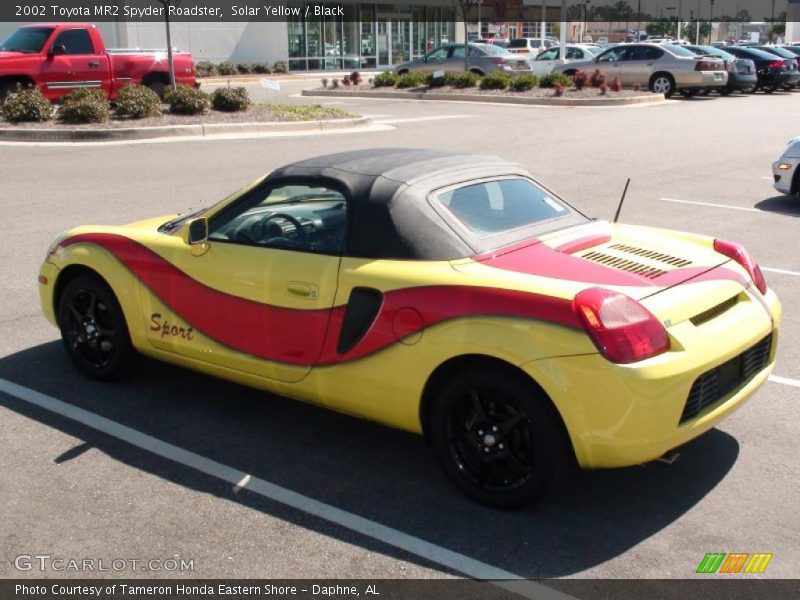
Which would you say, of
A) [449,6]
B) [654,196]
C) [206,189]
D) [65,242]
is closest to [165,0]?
[206,189]

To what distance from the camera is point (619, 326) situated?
13.1 feet

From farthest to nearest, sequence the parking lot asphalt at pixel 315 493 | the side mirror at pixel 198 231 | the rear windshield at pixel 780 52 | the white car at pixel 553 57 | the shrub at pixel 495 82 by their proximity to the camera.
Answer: the rear windshield at pixel 780 52 < the white car at pixel 553 57 < the shrub at pixel 495 82 < the side mirror at pixel 198 231 < the parking lot asphalt at pixel 315 493

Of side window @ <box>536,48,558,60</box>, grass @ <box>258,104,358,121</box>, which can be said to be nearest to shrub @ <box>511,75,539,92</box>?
side window @ <box>536,48,558,60</box>

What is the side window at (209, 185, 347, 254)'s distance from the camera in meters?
5.00

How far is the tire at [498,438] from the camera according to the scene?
13.6ft

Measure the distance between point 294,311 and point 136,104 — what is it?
15554 mm

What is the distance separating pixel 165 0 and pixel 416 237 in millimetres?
20142

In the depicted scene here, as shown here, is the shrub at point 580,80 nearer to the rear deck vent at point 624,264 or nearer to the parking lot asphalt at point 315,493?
the parking lot asphalt at point 315,493

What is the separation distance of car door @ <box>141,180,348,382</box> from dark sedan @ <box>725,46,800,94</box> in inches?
1296

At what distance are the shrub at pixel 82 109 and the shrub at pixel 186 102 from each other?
148 cm

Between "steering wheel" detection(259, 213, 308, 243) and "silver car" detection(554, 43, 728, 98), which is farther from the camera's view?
"silver car" detection(554, 43, 728, 98)

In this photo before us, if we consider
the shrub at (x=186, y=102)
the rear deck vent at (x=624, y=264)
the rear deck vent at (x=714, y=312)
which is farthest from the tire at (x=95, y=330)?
the shrub at (x=186, y=102)

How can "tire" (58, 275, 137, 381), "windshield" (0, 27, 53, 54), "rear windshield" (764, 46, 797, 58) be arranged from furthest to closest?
"rear windshield" (764, 46, 797, 58)
"windshield" (0, 27, 53, 54)
"tire" (58, 275, 137, 381)

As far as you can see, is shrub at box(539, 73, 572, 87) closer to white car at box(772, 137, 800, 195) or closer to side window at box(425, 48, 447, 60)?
side window at box(425, 48, 447, 60)
